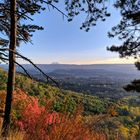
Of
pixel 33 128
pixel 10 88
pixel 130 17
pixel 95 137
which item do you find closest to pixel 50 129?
pixel 33 128

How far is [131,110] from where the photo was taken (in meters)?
116

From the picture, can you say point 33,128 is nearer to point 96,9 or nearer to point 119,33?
point 96,9

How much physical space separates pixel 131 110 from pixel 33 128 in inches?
4484

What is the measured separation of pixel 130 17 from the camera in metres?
16.0

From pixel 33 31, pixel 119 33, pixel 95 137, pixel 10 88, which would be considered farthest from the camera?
pixel 119 33

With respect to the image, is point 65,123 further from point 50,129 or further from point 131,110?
point 131,110

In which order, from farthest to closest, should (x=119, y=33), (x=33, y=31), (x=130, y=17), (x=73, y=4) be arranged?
(x=119, y=33) → (x=130, y=17) → (x=73, y=4) → (x=33, y=31)

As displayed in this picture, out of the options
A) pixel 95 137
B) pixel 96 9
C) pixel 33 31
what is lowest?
pixel 95 137

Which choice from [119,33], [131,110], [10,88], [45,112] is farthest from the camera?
[131,110]

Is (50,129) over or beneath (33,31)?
beneath

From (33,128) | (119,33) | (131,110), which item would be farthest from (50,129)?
(131,110)

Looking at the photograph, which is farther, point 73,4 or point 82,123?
point 73,4

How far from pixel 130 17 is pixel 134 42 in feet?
7.20

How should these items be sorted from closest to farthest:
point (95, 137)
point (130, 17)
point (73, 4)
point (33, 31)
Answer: point (95, 137) → point (33, 31) → point (73, 4) → point (130, 17)
